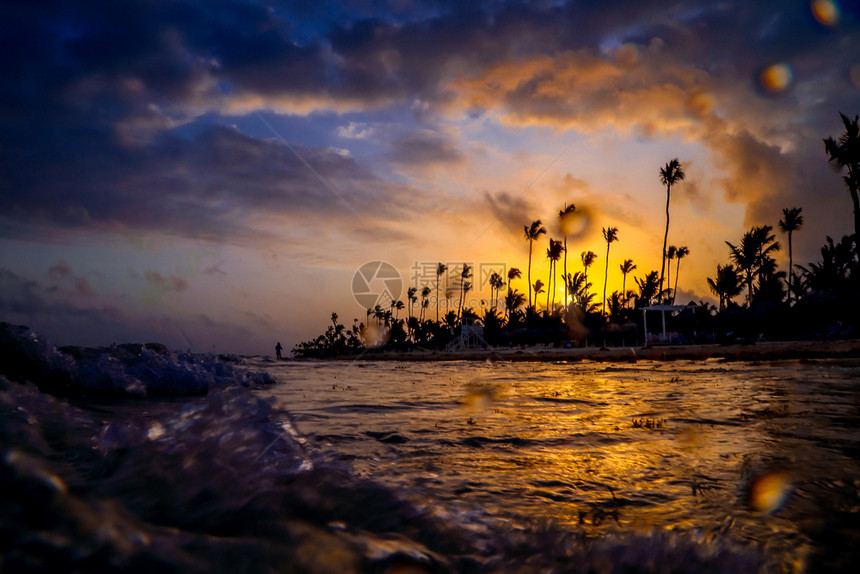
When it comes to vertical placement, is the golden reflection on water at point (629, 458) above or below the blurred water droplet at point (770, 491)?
below

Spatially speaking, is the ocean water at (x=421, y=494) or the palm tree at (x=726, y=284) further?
the palm tree at (x=726, y=284)

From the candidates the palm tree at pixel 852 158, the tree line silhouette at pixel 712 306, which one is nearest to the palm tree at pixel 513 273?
the tree line silhouette at pixel 712 306

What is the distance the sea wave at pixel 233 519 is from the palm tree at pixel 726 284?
6623 cm

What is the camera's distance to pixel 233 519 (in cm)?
192

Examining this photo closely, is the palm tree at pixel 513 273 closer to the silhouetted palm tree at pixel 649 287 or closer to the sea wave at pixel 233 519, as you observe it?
the silhouetted palm tree at pixel 649 287

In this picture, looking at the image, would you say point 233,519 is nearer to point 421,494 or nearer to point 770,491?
point 421,494

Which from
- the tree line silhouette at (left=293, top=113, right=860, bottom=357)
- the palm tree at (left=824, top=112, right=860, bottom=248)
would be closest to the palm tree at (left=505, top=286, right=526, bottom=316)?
the tree line silhouette at (left=293, top=113, right=860, bottom=357)

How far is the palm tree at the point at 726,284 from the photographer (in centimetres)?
5822

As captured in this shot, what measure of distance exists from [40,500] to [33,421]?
182cm

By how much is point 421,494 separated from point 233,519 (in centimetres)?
109

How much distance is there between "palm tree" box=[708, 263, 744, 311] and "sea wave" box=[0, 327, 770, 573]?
66.2m

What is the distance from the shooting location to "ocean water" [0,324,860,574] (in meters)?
1.57

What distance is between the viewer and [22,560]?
122 cm

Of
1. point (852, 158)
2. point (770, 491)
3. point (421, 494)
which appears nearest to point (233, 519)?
point (421, 494)
